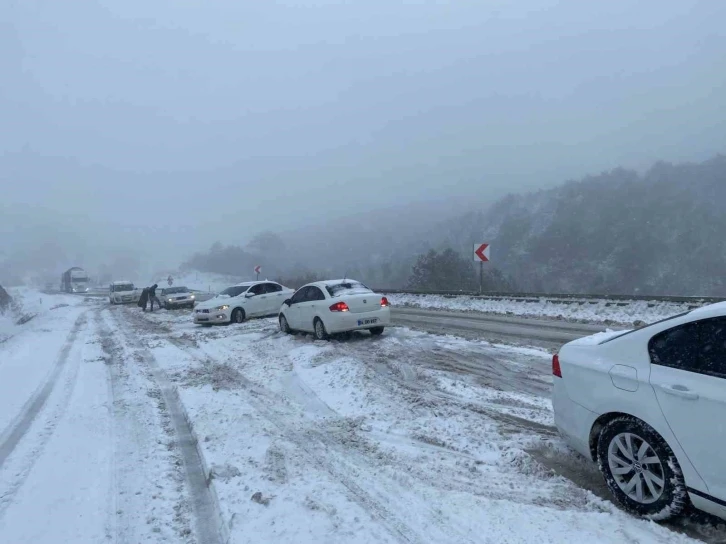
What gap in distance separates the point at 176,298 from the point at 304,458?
2751 cm

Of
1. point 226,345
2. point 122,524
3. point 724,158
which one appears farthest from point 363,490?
A: point 724,158

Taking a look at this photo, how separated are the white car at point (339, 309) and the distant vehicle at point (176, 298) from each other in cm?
1916

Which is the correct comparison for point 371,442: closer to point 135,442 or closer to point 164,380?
point 135,442

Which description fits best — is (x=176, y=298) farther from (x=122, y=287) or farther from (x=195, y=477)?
(x=195, y=477)

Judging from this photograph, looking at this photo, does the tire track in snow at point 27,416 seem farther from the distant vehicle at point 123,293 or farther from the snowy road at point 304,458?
the distant vehicle at point 123,293

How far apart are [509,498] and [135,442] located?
4.15 metres

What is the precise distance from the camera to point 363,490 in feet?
13.9

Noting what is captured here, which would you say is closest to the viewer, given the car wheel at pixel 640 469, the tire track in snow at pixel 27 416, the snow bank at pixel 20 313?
the car wheel at pixel 640 469

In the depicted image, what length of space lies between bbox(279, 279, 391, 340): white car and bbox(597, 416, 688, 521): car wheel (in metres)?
8.16

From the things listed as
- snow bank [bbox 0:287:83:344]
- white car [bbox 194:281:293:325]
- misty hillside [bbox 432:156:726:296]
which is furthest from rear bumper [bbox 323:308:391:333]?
misty hillside [bbox 432:156:726:296]

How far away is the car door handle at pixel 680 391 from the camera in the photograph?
3.44 meters

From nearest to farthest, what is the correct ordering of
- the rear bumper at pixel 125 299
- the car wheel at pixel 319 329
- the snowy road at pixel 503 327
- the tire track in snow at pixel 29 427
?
the tire track in snow at pixel 29 427 → the snowy road at pixel 503 327 → the car wheel at pixel 319 329 → the rear bumper at pixel 125 299

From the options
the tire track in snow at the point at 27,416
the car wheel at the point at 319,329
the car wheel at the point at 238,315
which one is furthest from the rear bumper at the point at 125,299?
the car wheel at the point at 319,329

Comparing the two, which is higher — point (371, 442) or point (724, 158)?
point (724, 158)
